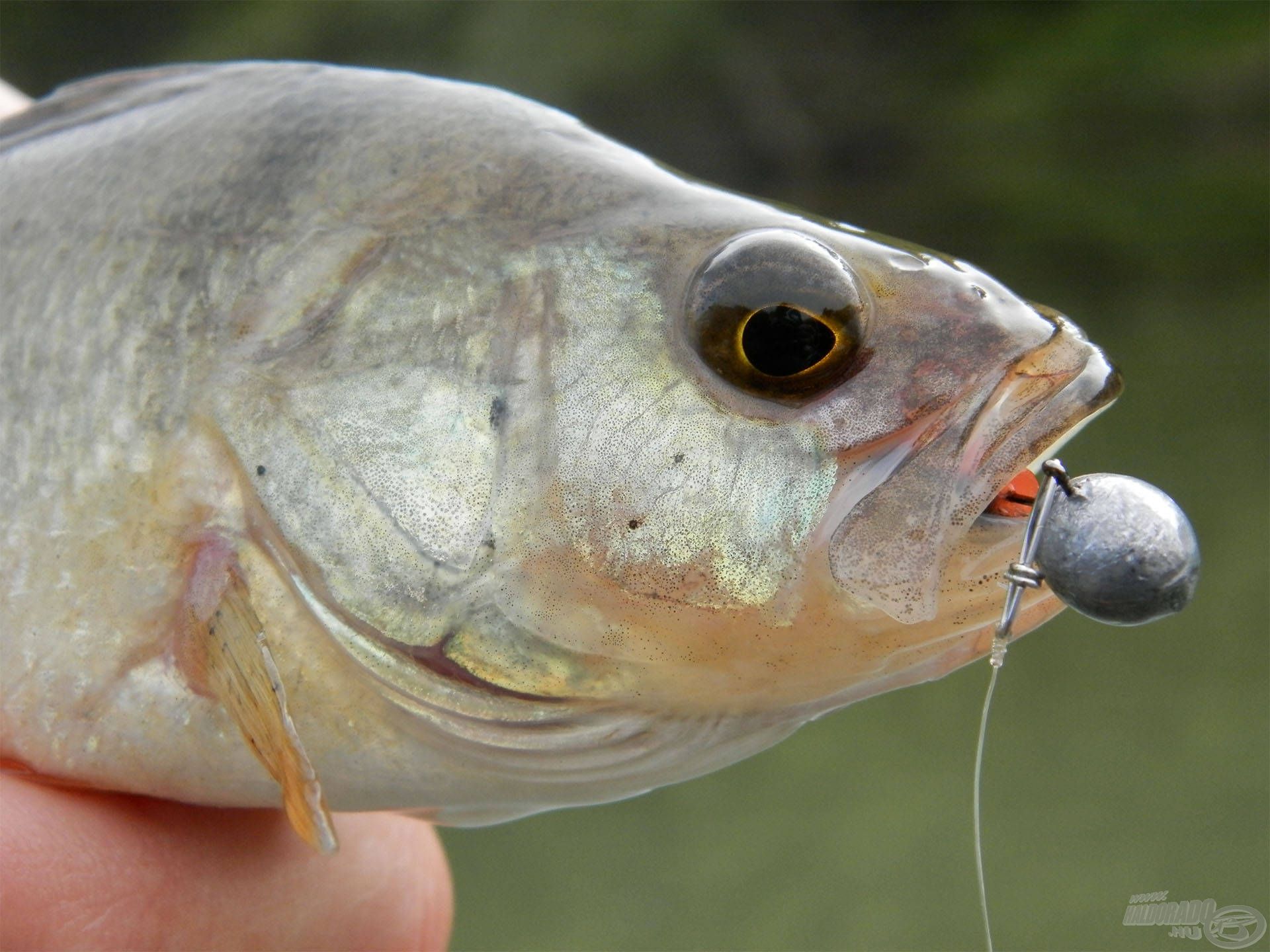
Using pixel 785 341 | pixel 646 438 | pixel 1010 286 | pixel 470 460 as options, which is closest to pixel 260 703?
pixel 470 460

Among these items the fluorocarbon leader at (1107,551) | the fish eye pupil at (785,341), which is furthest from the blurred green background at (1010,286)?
the fish eye pupil at (785,341)

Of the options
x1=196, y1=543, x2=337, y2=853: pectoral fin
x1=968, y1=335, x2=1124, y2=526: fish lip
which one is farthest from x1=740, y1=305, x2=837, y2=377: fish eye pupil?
x1=196, y1=543, x2=337, y2=853: pectoral fin

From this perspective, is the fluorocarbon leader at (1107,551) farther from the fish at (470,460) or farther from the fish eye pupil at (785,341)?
the fish eye pupil at (785,341)

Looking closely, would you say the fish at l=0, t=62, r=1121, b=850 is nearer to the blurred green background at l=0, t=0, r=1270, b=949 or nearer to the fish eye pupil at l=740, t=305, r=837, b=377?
the fish eye pupil at l=740, t=305, r=837, b=377

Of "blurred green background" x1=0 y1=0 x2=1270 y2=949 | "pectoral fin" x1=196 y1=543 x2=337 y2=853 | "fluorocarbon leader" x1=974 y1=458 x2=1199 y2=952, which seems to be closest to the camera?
"fluorocarbon leader" x1=974 y1=458 x2=1199 y2=952

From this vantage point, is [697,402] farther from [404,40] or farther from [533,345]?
[404,40]
